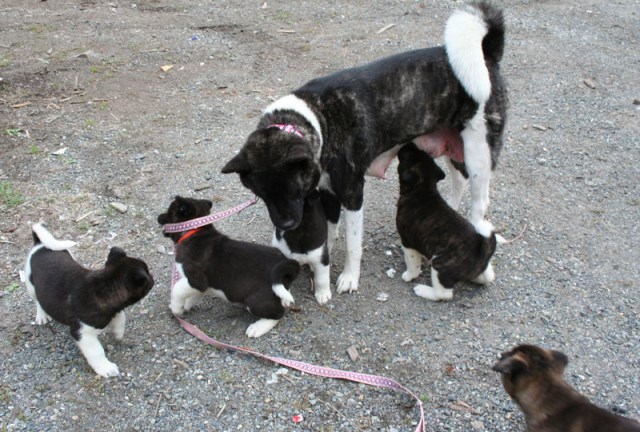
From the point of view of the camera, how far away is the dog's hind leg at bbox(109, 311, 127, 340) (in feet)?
13.1

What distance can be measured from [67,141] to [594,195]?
5908mm

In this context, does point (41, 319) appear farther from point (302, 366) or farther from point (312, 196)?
point (312, 196)

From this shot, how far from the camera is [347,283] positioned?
4.78m

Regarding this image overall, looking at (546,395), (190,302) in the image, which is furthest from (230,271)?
(546,395)

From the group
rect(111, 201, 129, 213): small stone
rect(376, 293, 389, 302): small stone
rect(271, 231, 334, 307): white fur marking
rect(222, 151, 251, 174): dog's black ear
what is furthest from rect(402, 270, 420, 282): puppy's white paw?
rect(111, 201, 129, 213): small stone

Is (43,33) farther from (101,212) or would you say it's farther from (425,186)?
(425,186)

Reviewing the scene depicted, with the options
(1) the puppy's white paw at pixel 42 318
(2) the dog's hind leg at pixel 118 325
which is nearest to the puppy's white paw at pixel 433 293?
(2) the dog's hind leg at pixel 118 325

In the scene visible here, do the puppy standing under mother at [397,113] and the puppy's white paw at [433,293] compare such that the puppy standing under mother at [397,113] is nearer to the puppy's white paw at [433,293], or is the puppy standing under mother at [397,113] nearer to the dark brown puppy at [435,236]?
the dark brown puppy at [435,236]

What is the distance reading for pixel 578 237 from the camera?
5367mm

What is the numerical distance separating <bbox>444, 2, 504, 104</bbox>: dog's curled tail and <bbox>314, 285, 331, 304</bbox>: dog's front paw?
78.7 inches

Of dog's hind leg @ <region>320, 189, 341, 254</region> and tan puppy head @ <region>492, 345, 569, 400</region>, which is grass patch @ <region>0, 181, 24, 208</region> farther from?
tan puppy head @ <region>492, 345, 569, 400</region>

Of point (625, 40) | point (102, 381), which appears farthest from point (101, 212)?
point (625, 40)

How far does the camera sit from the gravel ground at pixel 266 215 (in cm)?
383

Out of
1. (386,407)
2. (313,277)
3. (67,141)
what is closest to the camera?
(386,407)
